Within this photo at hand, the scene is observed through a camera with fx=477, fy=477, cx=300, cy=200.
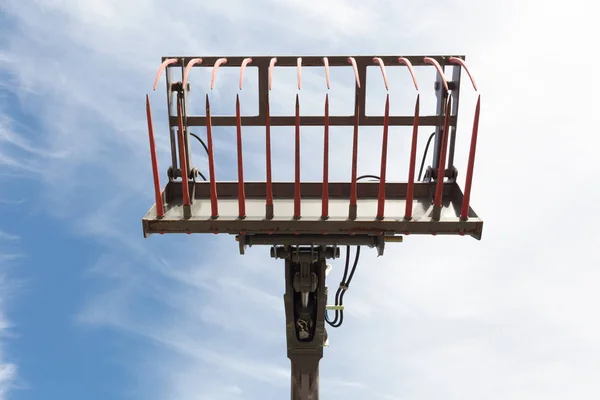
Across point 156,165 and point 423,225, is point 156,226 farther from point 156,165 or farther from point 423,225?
point 423,225

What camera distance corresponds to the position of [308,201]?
10.8ft

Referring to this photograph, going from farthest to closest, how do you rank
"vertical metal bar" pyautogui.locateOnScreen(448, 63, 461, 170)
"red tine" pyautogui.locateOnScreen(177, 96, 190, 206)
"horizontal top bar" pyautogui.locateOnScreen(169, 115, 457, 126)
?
"horizontal top bar" pyautogui.locateOnScreen(169, 115, 457, 126)
"vertical metal bar" pyautogui.locateOnScreen(448, 63, 461, 170)
"red tine" pyautogui.locateOnScreen(177, 96, 190, 206)

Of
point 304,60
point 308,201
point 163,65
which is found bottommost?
point 308,201

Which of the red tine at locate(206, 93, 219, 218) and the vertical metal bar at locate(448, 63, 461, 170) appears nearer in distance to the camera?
the red tine at locate(206, 93, 219, 218)

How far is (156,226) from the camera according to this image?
2.77 metres

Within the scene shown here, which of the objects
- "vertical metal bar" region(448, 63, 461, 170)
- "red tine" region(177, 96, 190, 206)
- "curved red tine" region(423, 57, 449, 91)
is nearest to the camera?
"red tine" region(177, 96, 190, 206)

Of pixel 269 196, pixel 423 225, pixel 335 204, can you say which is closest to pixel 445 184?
pixel 423 225

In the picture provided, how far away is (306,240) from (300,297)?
2.02 feet

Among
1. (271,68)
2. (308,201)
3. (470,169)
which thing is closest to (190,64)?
(271,68)

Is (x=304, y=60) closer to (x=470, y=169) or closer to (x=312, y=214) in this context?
(x=312, y=214)

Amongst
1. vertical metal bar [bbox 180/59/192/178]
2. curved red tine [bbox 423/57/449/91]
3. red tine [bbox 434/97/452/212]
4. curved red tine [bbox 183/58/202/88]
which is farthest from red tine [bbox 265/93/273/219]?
curved red tine [bbox 423/57/449/91]

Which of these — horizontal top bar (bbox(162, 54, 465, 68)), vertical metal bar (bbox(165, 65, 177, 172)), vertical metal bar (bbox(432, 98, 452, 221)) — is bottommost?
vertical metal bar (bbox(432, 98, 452, 221))

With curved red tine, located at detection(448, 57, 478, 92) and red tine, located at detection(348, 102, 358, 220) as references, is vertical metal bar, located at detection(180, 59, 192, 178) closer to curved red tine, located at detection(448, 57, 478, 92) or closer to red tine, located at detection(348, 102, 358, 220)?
red tine, located at detection(348, 102, 358, 220)

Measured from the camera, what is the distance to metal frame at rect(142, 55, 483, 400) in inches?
108
